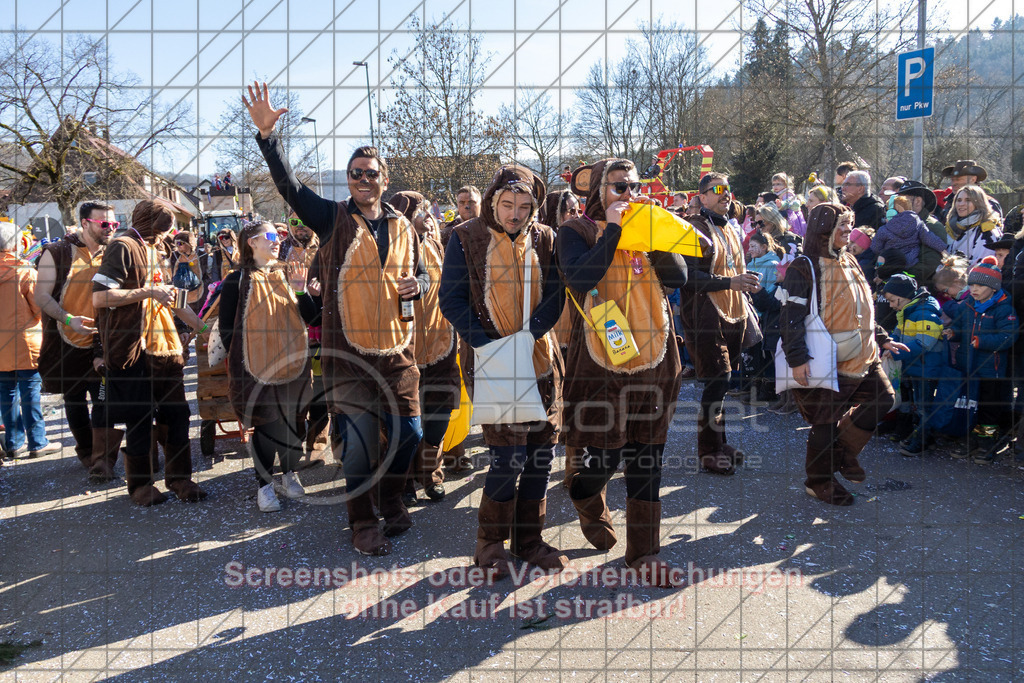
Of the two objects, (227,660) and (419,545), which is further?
(419,545)

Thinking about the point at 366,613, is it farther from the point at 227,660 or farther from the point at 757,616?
the point at 757,616

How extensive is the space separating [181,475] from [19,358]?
6.25 ft

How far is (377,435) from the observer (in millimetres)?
3656

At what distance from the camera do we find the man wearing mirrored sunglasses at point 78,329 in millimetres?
4625

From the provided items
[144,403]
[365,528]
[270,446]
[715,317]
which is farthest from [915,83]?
[144,403]

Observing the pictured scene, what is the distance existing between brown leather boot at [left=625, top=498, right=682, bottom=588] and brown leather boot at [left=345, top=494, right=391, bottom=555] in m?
1.11

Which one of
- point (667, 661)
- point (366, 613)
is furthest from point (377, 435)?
point (667, 661)

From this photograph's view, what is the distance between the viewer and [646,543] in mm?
3256

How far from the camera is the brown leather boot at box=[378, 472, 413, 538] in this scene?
148 inches

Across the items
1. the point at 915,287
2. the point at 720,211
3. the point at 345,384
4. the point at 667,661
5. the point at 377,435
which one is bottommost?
the point at 667,661

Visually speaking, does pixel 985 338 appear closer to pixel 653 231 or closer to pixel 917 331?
pixel 917 331

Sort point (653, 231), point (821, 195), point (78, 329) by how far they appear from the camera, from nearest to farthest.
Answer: point (653, 231) < point (78, 329) < point (821, 195)

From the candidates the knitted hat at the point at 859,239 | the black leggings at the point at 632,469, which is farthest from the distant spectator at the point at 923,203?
the black leggings at the point at 632,469

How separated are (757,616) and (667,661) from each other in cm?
48
